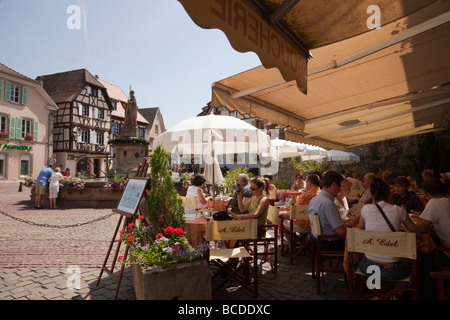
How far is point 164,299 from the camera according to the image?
9.59 feet

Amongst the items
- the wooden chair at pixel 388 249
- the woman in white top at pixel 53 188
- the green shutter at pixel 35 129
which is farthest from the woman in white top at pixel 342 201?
the green shutter at pixel 35 129

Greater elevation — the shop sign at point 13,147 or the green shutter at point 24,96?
the green shutter at point 24,96

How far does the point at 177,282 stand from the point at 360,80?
356 centimetres

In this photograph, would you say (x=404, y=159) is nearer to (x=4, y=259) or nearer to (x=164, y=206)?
(x=164, y=206)

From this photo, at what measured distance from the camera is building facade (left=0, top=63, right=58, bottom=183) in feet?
85.4

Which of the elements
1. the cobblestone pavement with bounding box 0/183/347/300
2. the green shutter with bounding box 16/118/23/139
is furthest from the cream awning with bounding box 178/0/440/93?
the green shutter with bounding box 16/118/23/139

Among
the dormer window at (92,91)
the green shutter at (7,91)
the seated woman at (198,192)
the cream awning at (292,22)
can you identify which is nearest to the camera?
the cream awning at (292,22)

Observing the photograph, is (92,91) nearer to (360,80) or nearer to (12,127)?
(12,127)

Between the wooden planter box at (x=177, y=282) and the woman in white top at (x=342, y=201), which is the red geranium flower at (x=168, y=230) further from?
the woman in white top at (x=342, y=201)

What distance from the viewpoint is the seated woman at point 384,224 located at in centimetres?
298

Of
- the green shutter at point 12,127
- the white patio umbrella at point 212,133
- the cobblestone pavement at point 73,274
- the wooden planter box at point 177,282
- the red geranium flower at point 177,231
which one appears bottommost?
the cobblestone pavement at point 73,274

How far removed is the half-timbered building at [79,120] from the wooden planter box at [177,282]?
29778mm

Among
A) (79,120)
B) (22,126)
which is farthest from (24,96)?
(79,120)
